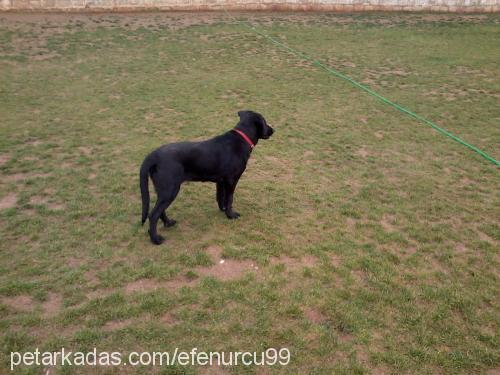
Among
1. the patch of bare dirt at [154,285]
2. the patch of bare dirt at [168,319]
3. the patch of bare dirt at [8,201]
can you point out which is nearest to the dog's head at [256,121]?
the patch of bare dirt at [154,285]

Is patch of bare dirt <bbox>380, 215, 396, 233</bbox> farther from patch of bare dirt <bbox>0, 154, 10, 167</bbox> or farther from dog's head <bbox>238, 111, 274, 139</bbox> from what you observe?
patch of bare dirt <bbox>0, 154, 10, 167</bbox>

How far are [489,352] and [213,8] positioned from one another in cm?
2290

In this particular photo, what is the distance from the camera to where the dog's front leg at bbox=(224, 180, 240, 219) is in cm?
529

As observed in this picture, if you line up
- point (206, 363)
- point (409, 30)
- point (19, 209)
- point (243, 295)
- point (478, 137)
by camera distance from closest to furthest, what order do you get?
point (206, 363) < point (243, 295) < point (19, 209) < point (478, 137) < point (409, 30)

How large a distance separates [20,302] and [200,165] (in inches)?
98.3

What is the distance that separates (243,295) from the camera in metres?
4.01

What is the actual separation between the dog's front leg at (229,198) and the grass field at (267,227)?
0.42 ft

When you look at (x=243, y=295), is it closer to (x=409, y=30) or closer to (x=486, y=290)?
(x=486, y=290)

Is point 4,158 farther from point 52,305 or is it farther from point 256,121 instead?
point 256,121

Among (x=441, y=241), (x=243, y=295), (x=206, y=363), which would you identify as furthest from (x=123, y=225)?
(x=441, y=241)

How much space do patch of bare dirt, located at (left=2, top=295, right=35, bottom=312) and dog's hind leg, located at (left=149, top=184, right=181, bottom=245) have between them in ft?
4.93

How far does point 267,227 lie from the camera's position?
210 inches

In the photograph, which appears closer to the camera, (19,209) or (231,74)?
(19,209)

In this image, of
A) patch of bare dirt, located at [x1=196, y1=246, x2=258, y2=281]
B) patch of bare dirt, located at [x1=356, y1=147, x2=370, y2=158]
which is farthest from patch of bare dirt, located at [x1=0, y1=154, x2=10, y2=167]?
patch of bare dirt, located at [x1=356, y1=147, x2=370, y2=158]
